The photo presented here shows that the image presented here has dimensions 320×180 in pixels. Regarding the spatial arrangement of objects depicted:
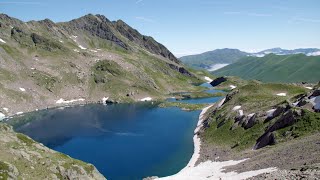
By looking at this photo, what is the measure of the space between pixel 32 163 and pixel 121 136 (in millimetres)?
74573

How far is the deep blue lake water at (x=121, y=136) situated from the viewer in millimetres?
94000

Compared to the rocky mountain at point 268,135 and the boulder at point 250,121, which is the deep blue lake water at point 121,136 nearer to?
the rocky mountain at point 268,135

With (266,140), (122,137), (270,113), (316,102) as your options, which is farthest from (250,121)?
(122,137)

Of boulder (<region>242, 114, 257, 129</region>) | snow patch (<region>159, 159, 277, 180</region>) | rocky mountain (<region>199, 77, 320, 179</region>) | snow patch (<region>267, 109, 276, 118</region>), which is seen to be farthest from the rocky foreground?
snow patch (<region>267, 109, 276, 118</region>)

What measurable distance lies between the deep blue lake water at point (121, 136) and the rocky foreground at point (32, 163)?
23791 millimetres

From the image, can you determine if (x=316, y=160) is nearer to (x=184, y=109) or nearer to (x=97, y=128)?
(x=97, y=128)

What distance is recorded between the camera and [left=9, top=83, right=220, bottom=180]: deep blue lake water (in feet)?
308

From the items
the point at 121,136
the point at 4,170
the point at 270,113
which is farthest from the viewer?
the point at 121,136

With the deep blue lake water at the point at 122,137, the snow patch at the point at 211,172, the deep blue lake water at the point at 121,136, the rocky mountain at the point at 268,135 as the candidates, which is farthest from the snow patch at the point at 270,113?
the deep blue lake water at the point at 121,136

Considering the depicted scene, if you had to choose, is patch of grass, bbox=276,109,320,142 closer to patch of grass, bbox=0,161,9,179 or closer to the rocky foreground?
the rocky foreground

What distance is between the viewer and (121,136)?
130375mm

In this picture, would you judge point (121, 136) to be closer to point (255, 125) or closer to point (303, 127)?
point (255, 125)

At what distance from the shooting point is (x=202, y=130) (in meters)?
124

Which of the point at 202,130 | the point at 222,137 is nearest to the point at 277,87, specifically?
the point at 202,130
